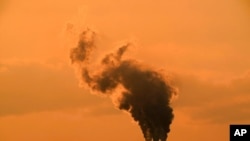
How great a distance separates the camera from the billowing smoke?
2.14 metres

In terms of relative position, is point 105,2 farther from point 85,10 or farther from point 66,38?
point 66,38

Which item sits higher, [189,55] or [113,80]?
[189,55]

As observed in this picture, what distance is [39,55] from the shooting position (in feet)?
7.15

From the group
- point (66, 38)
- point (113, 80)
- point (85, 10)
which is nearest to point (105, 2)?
point (85, 10)

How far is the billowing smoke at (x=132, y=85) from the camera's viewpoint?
214cm

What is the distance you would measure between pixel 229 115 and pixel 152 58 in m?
0.52

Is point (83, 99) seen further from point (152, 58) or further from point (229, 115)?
point (229, 115)

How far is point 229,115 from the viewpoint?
85.0 inches

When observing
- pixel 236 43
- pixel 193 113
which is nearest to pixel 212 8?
pixel 236 43

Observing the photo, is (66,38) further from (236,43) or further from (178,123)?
(236,43)

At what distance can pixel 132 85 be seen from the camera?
2.15 meters

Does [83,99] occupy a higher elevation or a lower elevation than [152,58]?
lower

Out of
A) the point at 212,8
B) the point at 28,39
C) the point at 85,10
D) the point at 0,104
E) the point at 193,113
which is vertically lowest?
the point at 0,104

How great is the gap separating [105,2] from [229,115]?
917mm
